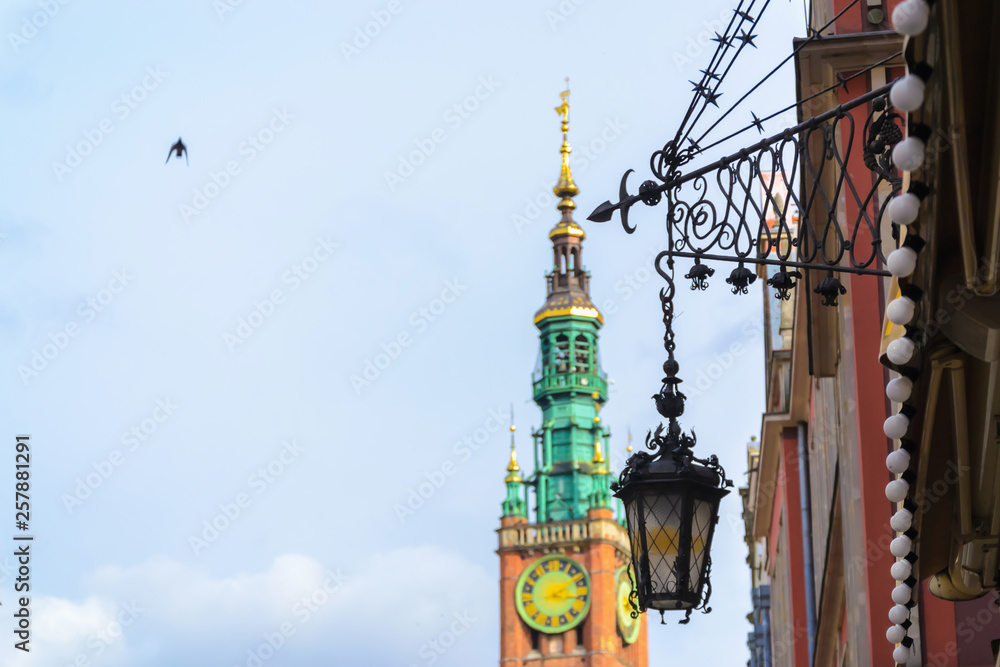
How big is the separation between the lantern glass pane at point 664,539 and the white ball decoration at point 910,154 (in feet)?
12.7

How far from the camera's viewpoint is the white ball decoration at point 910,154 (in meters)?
5.66

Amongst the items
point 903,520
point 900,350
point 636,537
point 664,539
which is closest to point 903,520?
point 903,520

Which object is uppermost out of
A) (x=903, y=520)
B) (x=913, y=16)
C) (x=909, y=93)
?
(x=913, y=16)

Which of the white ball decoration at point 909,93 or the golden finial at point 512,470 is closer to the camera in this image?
the white ball decoration at point 909,93

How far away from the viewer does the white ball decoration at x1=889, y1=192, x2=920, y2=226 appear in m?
6.03

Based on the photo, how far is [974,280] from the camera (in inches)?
226

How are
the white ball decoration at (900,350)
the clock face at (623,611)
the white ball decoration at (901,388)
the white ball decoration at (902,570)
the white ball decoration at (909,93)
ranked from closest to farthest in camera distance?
the white ball decoration at (909,93) → the white ball decoration at (900,350) → the white ball decoration at (901,388) → the white ball decoration at (902,570) → the clock face at (623,611)

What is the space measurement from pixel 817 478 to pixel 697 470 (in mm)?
10272

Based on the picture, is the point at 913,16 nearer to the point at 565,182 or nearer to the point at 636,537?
the point at 636,537

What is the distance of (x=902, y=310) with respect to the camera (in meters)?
6.32

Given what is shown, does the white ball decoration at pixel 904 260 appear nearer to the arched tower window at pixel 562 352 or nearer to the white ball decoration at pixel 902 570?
the white ball decoration at pixel 902 570

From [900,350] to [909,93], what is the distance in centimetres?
134

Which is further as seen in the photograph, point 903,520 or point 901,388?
point 903,520

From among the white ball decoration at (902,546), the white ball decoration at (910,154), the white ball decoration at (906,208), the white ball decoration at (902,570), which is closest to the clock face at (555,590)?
the white ball decoration at (902,570)
